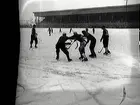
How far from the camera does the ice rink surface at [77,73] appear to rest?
1.56 metres

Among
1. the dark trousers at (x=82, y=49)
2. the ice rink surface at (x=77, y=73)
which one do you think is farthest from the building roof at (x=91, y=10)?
the dark trousers at (x=82, y=49)

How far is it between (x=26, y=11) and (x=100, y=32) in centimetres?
56

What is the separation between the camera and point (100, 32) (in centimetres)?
160

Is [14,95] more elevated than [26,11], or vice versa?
[26,11]

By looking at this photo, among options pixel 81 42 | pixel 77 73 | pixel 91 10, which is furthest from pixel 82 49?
pixel 91 10

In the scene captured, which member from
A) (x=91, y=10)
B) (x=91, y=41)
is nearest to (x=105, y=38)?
(x=91, y=41)

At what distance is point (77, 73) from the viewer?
159 cm

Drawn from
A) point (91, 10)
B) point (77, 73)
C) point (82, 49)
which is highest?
point (91, 10)

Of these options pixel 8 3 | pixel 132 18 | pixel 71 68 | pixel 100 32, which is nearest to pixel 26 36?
pixel 8 3

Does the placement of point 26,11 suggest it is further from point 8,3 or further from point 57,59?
point 57,59

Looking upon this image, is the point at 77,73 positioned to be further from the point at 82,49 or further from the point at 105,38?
the point at 105,38

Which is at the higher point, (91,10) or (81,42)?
(91,10)

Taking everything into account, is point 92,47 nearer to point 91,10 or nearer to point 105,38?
point 105,38

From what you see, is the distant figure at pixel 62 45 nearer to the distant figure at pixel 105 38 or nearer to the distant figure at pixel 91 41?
the distant figure at pixel 91 41
